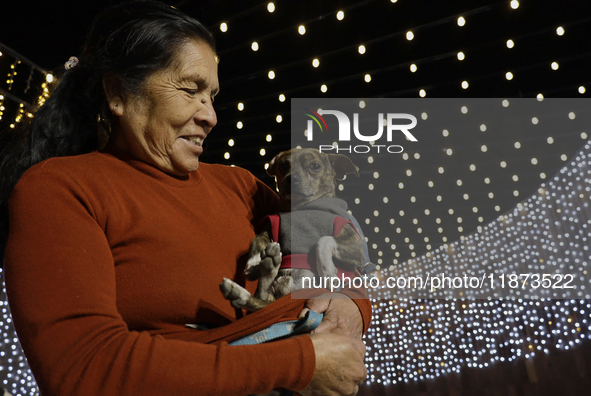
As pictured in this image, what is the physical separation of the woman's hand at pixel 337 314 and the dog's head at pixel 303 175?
1.34 ft

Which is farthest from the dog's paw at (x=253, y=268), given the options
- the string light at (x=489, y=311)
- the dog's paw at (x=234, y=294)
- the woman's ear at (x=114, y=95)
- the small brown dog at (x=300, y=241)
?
the string light at (x=489, y=311)

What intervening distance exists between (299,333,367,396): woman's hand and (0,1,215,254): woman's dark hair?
69 cm

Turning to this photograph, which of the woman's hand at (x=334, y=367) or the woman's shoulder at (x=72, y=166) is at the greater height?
the woman's shoulder at (x=72, y=166)

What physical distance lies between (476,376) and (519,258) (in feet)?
7.01

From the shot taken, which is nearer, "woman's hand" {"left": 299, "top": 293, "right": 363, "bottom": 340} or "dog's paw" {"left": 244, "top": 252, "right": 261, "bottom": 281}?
"woman's hand" {"left": 299, "top": 293, "right": 363, "bottom": 340}

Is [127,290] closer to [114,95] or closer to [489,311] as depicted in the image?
[114,95]

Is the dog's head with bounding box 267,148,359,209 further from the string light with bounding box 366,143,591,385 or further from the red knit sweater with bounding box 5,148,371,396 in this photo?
the string light with bounding box 366,143,591,385

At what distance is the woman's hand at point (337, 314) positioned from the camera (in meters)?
0.87

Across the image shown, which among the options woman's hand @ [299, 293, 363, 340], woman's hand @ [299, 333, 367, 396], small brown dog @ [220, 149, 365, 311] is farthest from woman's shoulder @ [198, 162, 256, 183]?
woman's hand @ [299, 333, 367, 396]

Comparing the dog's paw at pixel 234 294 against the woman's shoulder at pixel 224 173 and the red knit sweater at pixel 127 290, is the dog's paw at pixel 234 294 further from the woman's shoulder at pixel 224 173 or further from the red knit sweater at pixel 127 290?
the woman's shoulder at pixel 224 173

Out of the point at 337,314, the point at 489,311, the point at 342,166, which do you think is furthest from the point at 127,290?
the point at 489,311

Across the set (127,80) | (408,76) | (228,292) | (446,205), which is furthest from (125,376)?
(446,205)

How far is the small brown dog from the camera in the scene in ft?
3.25

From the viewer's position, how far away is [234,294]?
0.87m
